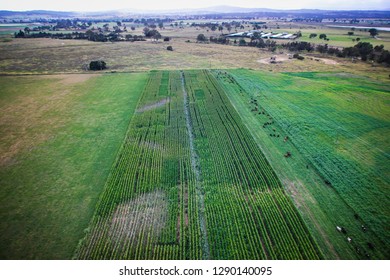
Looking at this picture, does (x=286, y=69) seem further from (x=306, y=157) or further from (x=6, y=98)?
(x=6, y=98)

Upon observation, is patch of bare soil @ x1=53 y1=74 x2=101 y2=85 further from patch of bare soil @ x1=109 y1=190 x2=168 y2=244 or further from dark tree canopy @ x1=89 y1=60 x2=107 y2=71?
patch of bare soil @ x1=109 y1=190 x2=168 y2=244

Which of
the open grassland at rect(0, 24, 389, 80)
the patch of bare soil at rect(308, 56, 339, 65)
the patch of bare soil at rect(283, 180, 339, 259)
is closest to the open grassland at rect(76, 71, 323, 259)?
the patch of bare soil at rect(283, 180, 339, 259)

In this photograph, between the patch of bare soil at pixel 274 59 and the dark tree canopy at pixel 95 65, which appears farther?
the patch of bare soil at pixel 274 59

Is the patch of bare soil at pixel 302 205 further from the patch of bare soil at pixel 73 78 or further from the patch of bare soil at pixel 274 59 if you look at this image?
the patch of bare soil at pixel 274 59

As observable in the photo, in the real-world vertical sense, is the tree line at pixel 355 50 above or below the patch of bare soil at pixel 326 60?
above

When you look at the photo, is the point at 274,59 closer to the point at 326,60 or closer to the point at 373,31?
the point at 326,60

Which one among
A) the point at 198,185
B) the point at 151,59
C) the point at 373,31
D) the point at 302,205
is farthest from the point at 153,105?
the point at 373,31

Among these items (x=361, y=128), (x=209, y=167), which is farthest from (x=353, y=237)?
(x=361, y=128)

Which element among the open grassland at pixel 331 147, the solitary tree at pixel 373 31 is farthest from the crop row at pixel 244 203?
the solitary tree at pixel 373 31
